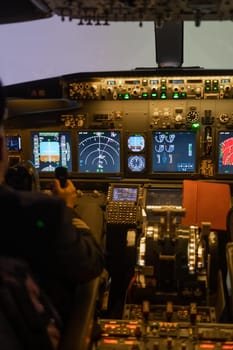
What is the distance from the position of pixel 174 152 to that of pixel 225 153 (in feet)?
1.45

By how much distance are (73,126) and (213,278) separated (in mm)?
1801

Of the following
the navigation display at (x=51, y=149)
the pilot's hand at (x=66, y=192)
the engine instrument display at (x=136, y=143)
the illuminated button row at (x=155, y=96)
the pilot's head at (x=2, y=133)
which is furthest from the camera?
the navigation display at (x=51, y=149)

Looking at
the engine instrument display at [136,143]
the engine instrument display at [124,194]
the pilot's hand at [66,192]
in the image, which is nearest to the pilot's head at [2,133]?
the pilot's hand at [66,192]

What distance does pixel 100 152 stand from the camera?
487cm

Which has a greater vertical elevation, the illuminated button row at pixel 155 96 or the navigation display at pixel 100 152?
the illuminated button row at pixel 155 96

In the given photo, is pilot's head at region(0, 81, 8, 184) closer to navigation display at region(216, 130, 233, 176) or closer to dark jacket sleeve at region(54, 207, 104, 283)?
dark jacket sleeve at region(54, 207, 104, 283)

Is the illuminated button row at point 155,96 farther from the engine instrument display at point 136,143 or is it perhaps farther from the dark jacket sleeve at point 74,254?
the dark jacket sleeve at point 74,254

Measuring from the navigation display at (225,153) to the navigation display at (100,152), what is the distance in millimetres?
872

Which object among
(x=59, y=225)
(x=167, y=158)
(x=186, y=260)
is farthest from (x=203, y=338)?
(x=167, y=158)

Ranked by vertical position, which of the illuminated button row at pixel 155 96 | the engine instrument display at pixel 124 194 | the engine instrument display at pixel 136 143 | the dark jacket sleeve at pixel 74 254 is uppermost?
the illuminated button row at pixel 155 96

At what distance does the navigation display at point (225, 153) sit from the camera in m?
4.70

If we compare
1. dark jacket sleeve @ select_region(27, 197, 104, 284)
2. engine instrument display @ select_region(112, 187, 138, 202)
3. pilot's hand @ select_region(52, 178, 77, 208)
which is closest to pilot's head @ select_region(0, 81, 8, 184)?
dark jacket sleeve @ select_region(27, 197, 104, 284)

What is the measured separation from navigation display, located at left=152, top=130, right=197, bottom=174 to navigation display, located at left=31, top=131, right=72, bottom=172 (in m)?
0.79

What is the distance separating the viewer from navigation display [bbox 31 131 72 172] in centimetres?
490
